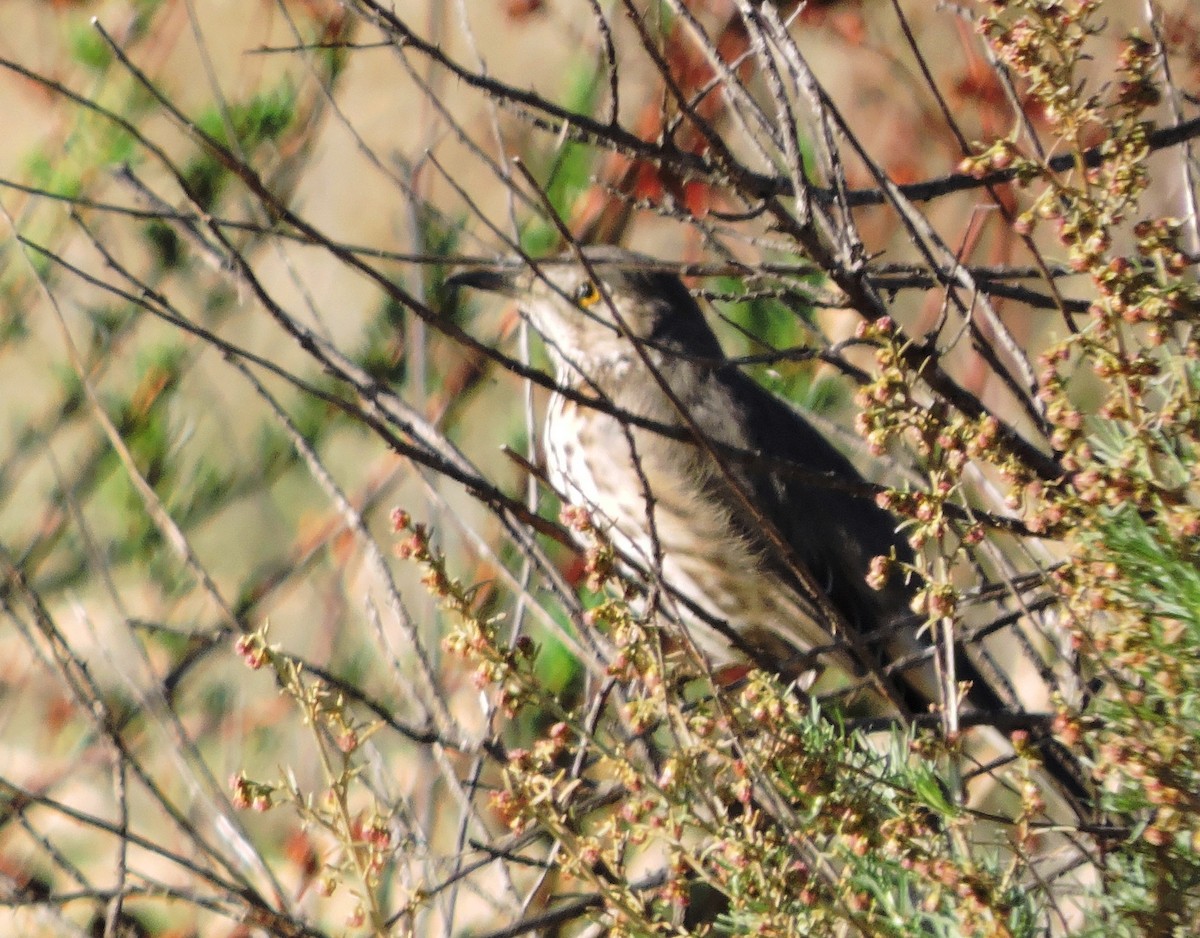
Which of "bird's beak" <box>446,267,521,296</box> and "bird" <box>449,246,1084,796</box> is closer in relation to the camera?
"bird" <box>449,246,1084,796</box>

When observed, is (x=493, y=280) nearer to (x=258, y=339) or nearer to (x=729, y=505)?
(x=729, y=505)

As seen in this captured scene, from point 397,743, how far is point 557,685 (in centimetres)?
85

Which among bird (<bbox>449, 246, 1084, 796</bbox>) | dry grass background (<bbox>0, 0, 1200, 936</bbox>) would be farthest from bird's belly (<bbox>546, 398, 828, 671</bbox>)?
dry grass background (<bbox>0, 0, 1200, 936</bbox>)

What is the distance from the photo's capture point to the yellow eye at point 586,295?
4.00 m

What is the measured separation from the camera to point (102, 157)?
203 inches

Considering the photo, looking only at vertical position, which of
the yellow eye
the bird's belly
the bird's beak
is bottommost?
the bird's belly

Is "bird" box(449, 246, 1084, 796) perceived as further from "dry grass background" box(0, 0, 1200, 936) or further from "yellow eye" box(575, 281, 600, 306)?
"dry grass background" box(0, 0, 1200, 936)

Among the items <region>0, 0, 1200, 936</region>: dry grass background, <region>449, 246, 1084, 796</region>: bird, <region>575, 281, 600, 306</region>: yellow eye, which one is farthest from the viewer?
<region>0, 0, 1200, 936</region>: dry grass background

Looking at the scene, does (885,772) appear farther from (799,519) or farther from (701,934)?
(799,519)

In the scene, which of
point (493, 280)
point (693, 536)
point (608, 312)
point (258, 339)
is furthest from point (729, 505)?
point (258, 339)

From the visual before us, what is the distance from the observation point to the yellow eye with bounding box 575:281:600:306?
157 inches

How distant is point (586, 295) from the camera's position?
4.12 meters

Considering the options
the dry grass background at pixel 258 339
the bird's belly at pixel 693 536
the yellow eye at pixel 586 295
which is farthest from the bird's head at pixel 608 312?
the dry grass background at pixel 258 339

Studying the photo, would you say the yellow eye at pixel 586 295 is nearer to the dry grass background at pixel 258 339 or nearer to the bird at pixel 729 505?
the bird at pixel 729 505
